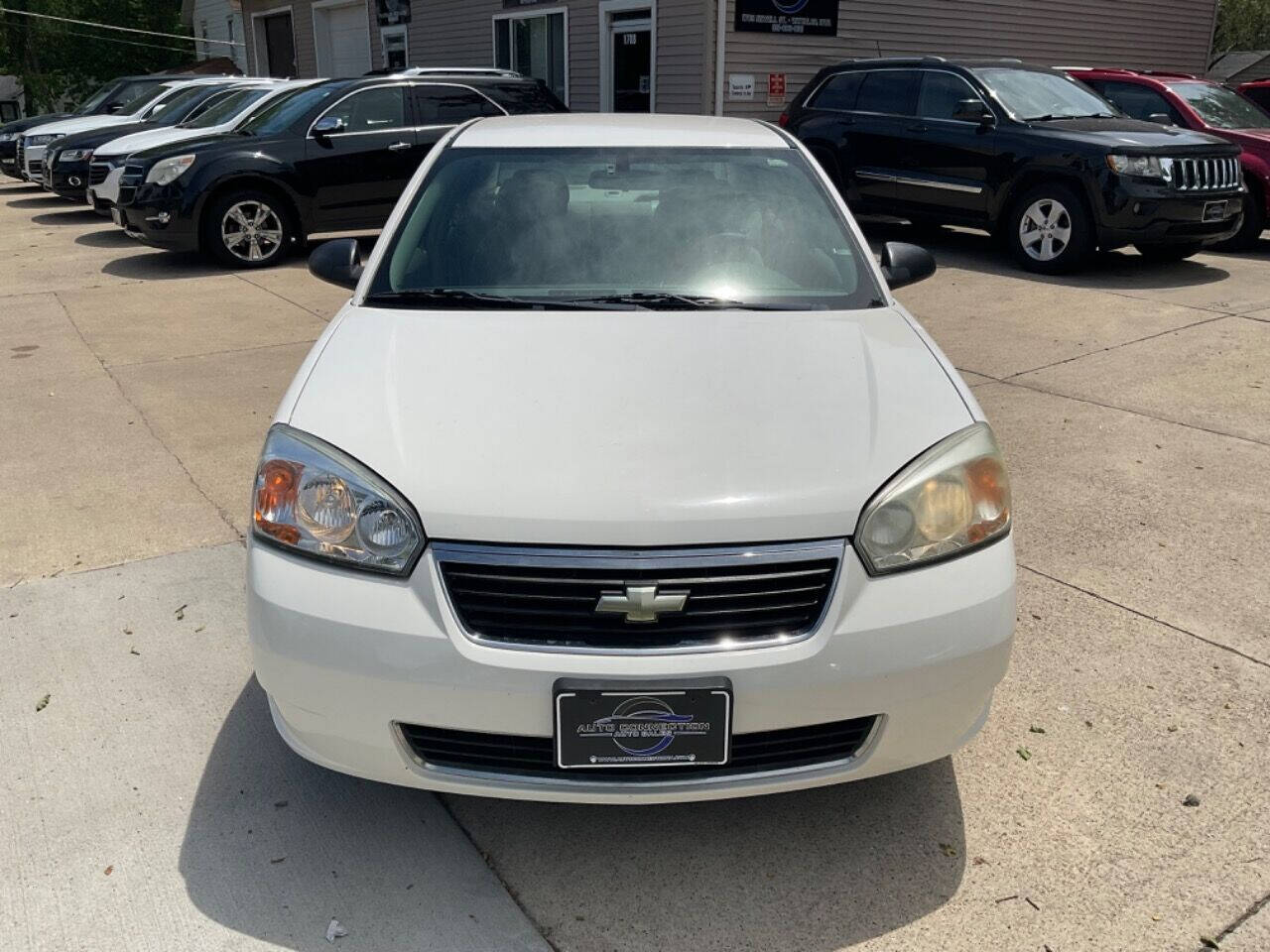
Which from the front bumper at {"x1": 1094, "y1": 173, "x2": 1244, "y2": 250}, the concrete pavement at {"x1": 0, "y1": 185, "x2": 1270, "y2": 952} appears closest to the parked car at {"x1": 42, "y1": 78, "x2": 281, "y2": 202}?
the front bumper at {"x1": 1094, "y1": 173, "x2": 1244, "y2": 250}

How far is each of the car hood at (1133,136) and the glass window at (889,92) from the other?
1396 millimetres

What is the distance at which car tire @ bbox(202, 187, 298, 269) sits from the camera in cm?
1005

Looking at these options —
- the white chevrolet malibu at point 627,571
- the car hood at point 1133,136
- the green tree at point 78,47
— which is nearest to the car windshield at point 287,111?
the car hood at point 1133,136

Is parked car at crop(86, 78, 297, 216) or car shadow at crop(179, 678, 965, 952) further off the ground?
parked car at crop(86, 78, 297, 216)

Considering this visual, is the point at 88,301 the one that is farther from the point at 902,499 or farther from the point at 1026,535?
the point at 902,499

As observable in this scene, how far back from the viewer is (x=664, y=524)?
7.07ft

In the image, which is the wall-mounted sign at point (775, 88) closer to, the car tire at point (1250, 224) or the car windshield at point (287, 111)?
the car tire at point (1250, 224)

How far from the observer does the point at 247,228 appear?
1017cm

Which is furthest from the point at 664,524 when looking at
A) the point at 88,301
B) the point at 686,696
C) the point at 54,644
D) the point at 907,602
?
the point at 88,301

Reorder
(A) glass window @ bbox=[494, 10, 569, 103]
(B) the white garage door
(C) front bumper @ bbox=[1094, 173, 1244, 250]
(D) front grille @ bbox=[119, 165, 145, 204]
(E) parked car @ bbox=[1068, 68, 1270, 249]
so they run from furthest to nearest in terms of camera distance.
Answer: (B) the white garage door, (A) glass window @ bbox=[494, 10, 569, 103], (E) parked car @ bbox=[1068, 68, 1270, 249], (D) front grille @ bbox=[119, 165, 145, 204], (C) front bumper @ bbox=[1094, 173, 1244, 250]

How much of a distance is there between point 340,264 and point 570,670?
221cm

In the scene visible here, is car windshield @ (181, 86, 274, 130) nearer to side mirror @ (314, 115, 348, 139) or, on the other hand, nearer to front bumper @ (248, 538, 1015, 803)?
side mirror @ (314, 115, 348, 139)

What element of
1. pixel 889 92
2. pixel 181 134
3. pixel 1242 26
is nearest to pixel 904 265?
pixel 889 92

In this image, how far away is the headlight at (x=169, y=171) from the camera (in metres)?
9.76
